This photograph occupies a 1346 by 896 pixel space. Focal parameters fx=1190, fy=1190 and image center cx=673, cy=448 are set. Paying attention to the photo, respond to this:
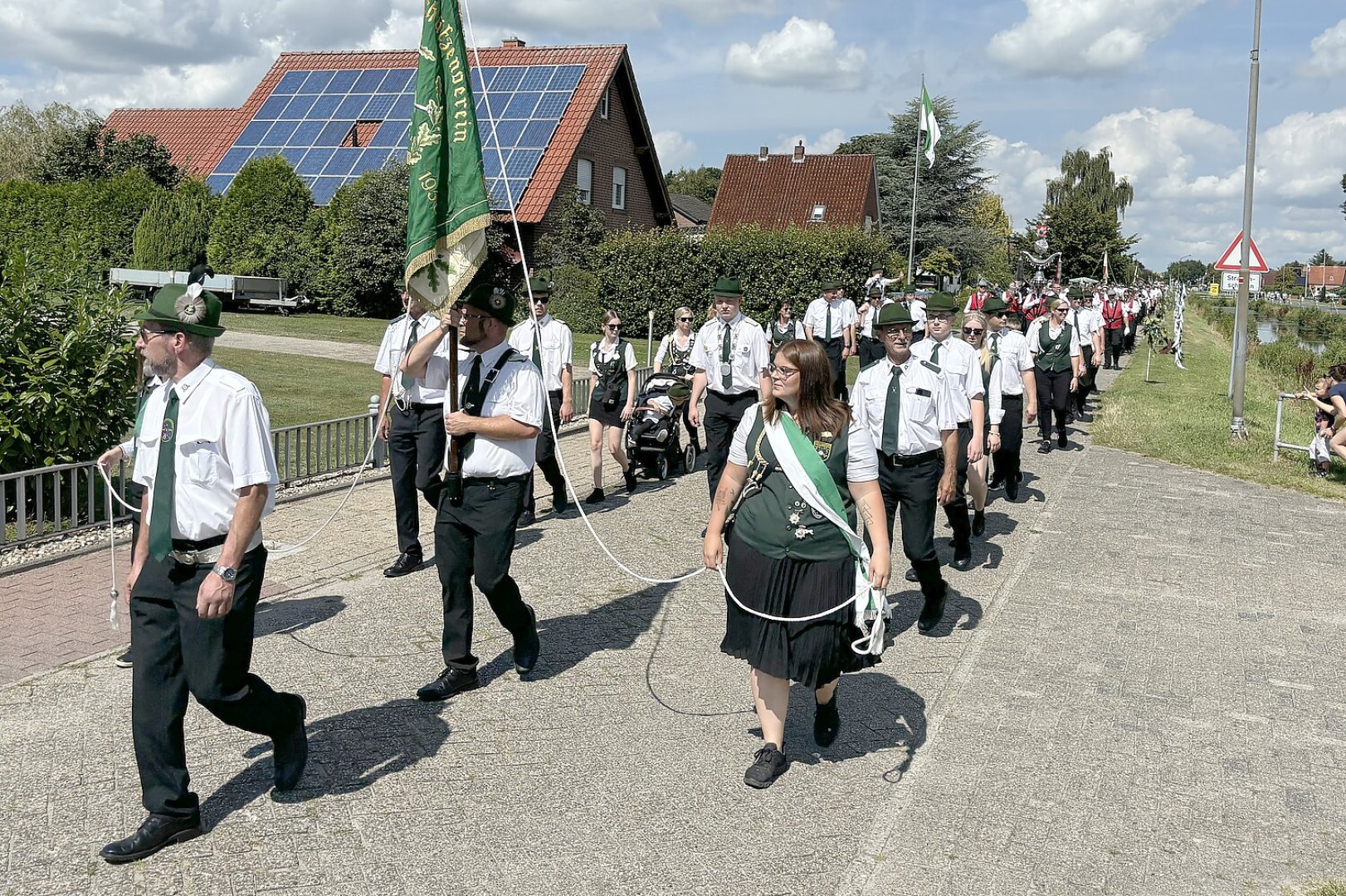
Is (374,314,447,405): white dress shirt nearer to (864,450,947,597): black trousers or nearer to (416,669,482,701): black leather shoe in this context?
(416,669,482,701): black leather shoe

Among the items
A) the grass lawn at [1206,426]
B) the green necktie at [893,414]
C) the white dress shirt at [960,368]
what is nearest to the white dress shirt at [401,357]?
the green necktie at [893,414]

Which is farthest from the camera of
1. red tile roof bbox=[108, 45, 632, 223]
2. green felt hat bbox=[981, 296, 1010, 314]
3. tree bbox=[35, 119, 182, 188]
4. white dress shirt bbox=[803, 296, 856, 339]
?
tree bbox=[35, 119, 182, 188]

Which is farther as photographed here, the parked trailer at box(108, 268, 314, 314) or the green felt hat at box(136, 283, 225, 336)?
the parked trailer at box(108, 268, 314, 314)

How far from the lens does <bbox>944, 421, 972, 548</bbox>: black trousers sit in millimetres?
8422

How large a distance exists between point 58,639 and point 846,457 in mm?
4462

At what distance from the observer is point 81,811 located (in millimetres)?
4512

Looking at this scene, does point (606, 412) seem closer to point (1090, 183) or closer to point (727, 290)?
point (727, 290)

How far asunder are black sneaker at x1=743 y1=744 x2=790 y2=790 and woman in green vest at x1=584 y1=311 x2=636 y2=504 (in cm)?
591

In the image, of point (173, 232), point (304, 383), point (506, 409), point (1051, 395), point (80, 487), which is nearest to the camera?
point (506, 409)

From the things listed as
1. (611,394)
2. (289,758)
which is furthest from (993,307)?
(289,758)

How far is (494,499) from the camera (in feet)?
18.7

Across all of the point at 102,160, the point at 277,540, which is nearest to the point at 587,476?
the point at 277,540

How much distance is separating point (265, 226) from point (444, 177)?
2683 cm

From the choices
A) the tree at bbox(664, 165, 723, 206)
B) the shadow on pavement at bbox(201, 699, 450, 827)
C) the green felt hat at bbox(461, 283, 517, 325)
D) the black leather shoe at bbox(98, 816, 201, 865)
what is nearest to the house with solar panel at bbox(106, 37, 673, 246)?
the green felt hat at bbox(461, 283, 517, 325)
